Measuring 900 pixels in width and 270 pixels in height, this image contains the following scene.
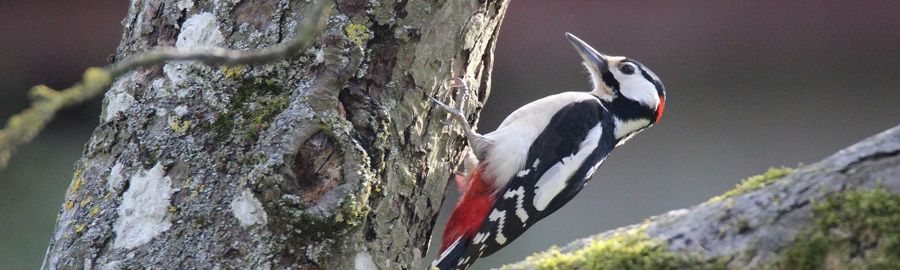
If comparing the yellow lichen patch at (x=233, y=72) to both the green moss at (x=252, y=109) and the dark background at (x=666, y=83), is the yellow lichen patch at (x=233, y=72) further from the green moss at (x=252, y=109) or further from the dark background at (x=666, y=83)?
the dark background at (x=666, y=83)

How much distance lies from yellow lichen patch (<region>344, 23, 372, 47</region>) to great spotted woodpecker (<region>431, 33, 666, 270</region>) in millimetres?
789

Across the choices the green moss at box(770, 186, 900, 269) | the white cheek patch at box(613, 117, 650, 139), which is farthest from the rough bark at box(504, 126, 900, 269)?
the white cheek patch at box(613, 117, 650, 139)

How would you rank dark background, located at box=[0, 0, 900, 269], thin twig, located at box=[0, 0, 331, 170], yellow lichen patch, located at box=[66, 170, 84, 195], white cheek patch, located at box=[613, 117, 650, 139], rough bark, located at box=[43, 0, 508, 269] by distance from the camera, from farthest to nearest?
dark background, located at box=[0, 0, 900, 269] < white cheek patch, located at box=[613, 117, 650, 139] < yellow lichen patch, located at box=[66, 170, 84, 195] < rough bark, located at box=[43, 0, 508, 269] < thin twig, located at box=[0, 0, 331, 170]

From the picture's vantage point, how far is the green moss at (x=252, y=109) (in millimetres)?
1417

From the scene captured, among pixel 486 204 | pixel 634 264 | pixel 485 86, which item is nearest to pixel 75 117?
pixel 486 204

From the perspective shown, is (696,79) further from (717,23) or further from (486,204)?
(486,204)

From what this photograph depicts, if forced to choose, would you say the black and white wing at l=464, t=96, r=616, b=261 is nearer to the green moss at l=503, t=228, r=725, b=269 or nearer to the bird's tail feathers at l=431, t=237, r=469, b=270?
the bird's tail feathers at l=431, t=237, r=469, b=270

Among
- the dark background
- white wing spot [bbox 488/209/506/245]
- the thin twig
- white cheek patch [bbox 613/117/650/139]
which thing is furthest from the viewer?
the dark background

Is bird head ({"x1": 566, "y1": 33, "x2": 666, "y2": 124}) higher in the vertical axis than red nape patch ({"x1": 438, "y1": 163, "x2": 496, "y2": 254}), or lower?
higher

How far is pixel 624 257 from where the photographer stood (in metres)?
1.24

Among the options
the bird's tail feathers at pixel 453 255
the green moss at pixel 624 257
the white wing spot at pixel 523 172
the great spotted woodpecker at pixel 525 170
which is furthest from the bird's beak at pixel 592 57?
the green moss at pixel 624 257

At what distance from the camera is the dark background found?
11.3 feet

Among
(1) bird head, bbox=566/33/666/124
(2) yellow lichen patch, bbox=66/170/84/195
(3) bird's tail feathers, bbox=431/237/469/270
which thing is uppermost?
(1) bird head, bbox=566/33/666/124

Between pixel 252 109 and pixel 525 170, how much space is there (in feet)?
3.92
